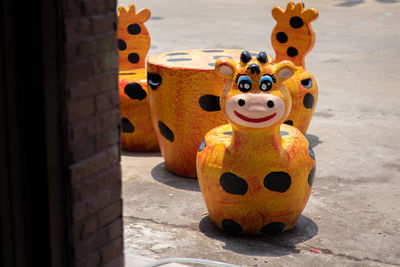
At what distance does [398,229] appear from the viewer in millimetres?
5066

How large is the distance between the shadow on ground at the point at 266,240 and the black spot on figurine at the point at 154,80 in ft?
4.90

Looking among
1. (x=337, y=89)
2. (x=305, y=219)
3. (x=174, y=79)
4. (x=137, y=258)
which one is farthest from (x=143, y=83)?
(x=337, y=89)

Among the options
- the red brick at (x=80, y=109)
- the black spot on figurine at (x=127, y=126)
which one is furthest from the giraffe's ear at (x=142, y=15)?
the red brick at (x=80, y=109)

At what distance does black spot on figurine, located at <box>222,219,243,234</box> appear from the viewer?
16.0 ft

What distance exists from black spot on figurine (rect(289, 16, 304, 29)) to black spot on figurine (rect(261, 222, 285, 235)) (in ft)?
9.50

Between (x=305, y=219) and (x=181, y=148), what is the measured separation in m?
1.48

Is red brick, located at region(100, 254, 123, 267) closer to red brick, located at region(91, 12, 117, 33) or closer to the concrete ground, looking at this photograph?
red brick, located at region(91, 12, 117, 33)

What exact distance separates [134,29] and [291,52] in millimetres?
1844

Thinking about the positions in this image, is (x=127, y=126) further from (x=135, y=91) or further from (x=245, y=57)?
(x=245, y=57)

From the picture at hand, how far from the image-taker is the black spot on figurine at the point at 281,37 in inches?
281

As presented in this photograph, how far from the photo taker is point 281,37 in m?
7.14

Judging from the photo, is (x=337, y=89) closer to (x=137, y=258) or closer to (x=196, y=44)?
(x=196, y=44)

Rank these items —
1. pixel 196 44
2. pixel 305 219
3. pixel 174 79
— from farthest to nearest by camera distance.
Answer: pixel 196 44 → pixel 174 79 → pixel 305 219

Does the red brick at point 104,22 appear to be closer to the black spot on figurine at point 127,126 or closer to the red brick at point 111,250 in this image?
the red brick at point 111,250
